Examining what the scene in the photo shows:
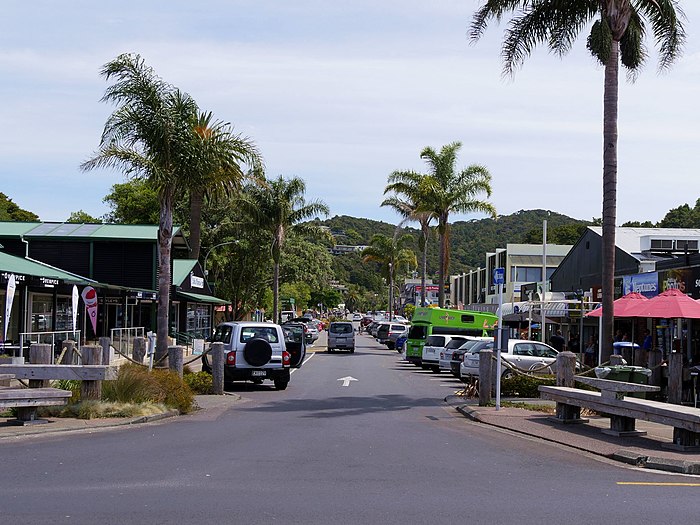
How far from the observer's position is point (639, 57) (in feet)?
79.0

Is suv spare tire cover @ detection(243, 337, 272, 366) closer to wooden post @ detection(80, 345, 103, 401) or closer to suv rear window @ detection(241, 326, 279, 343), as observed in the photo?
suv rear window @ detection(241, 326, 279, 343)

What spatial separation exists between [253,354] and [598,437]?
10.6m

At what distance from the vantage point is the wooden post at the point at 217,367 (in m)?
20.8

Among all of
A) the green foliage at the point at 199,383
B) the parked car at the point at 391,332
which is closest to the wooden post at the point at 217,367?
the green foliage at the point at 199,383

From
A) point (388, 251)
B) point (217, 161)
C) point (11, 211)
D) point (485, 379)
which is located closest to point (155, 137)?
point (217, 161)

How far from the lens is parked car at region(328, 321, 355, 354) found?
49438mm

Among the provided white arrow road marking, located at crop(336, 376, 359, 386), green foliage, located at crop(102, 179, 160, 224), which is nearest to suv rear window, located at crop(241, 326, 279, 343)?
white arrow road marking, located at crop(336, 376, 359, 386)

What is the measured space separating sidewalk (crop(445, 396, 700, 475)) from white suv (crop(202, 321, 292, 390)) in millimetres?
5536

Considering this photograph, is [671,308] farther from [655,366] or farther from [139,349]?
[139,349]

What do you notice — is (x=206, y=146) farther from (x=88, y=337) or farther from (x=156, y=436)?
(x=88, y=337)

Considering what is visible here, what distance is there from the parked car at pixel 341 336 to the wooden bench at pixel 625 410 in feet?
107

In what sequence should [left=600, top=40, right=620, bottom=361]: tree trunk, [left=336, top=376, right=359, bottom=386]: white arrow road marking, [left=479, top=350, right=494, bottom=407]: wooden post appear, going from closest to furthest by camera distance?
[left=479, top=350, right=494, bottom=407]: wooden post → [left=600, top=40, right=620, bottom=361]: tree trunk → [left=336, top=376, right=359, bottom=386]: white arrow road marking

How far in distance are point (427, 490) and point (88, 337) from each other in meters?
32.2

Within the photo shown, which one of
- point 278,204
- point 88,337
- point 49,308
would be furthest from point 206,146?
point 278,204
